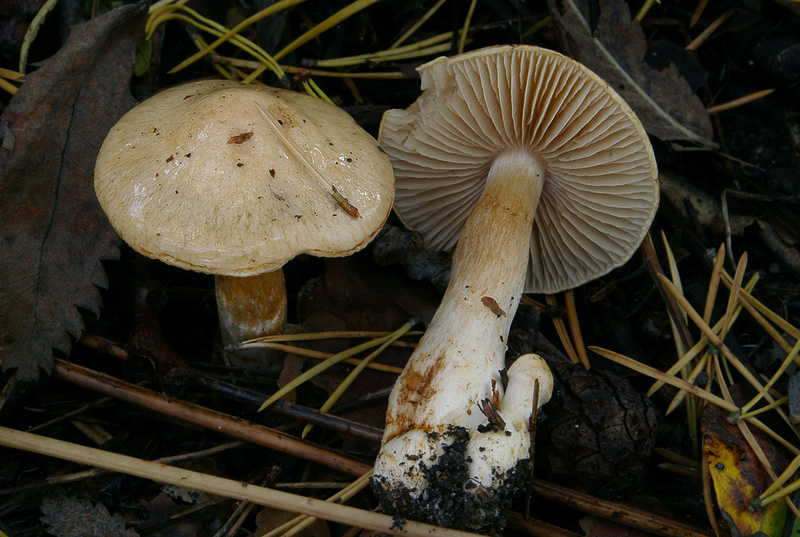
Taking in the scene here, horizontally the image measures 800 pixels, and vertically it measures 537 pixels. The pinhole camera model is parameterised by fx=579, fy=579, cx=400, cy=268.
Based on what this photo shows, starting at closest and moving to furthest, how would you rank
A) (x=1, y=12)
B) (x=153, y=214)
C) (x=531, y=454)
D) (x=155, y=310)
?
(x=153, y=214) < (x=531, y=454) < (x=155, y=310) < (x=1, y=12)

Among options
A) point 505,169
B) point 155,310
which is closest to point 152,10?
point 155,310

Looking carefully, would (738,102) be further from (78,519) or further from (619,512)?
(78,519)

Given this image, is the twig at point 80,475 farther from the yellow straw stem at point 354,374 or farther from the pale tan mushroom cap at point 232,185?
the pale tan mushroom cap at point 232,185

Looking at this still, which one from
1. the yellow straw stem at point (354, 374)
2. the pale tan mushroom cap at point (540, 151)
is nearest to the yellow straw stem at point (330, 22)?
the pale tan mushroom cap at point (540, 151)

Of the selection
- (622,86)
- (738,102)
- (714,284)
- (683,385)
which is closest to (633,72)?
(622,86)

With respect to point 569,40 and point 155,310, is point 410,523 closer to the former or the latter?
point 155,310

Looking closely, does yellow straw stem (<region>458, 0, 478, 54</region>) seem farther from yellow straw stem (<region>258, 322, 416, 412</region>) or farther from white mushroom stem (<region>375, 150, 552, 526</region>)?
yellow straw stem (<region>258, 322, 416, 412</region>)
